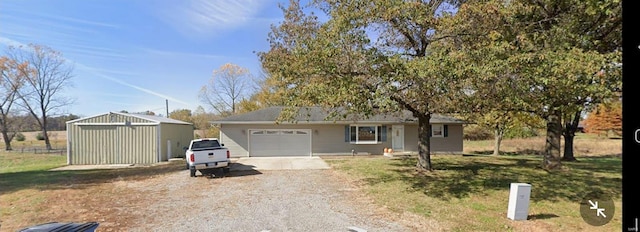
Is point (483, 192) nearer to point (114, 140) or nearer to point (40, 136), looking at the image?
point (114, 140)

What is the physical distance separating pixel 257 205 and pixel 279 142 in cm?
1067

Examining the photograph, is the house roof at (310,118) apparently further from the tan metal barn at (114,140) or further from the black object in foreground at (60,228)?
the black object in foreground at (60,228)

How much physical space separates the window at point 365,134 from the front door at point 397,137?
58cm

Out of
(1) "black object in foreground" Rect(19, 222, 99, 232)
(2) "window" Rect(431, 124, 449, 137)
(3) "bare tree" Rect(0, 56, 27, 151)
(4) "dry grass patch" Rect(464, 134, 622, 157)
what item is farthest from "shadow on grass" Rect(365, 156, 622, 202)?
(3) "bare tree" Rect(0, 56, 27, 151)

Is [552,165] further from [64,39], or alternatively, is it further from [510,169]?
[64,39]

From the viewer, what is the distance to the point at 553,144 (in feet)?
41.0

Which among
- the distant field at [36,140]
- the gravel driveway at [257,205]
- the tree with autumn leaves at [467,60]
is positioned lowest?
the distant field at [36,140]

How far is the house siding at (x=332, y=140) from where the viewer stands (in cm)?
1747

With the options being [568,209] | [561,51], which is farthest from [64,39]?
[568,209]

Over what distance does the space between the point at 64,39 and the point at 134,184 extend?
479cm

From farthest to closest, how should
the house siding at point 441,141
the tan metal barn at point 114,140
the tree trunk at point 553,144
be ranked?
the house siding at point 441,141 → the tan metal barn at point 114,140 → the tree trunk at point 553,144

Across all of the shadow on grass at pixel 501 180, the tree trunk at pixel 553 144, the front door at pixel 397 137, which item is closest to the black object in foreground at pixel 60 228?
the shadow on grass at pixel 501 180

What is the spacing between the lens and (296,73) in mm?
8844

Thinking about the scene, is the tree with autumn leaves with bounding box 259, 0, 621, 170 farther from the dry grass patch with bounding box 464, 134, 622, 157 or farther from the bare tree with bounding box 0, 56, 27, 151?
the bare tree with bounding box 0, 56, 27, 151
